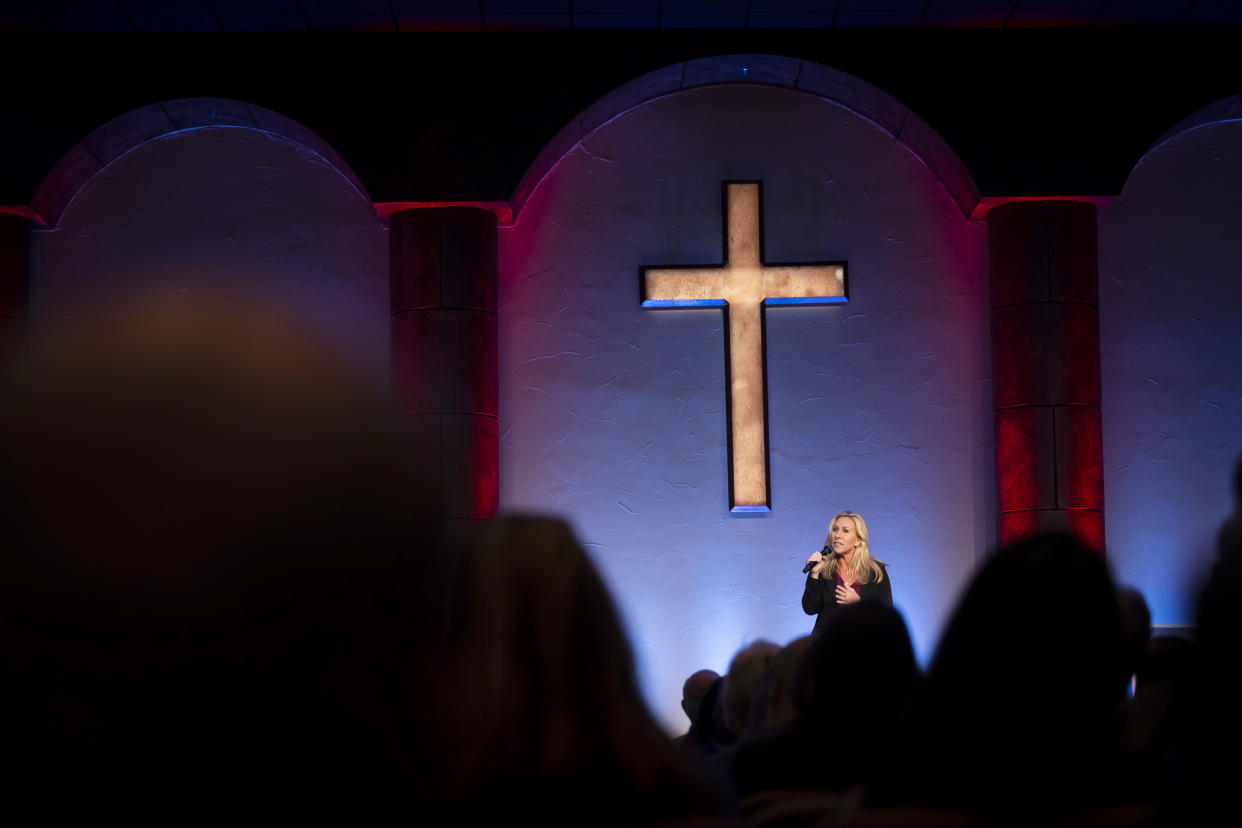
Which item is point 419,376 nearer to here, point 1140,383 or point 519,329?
point 519,329

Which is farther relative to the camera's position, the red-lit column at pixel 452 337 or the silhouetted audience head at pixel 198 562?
the red-lit column at pixel 452 337

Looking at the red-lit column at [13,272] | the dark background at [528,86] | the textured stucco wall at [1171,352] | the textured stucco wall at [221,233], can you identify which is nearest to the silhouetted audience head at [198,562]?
the dark background at [528,86]

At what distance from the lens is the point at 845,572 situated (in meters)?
5.68

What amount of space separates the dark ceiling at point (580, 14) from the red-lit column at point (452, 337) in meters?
1.00

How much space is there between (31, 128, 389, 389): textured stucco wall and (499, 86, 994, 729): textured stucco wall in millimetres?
850

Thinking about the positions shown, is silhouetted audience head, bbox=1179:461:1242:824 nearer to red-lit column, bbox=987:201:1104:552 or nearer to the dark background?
red-lit column, bbox=987:201:1104:552

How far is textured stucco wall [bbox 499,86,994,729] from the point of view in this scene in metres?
6.51

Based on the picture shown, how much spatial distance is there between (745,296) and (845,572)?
1708 mm

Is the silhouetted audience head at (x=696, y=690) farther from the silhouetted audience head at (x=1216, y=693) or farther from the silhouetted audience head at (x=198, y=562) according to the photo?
the silhouetted audience head at (x=198, y=562)

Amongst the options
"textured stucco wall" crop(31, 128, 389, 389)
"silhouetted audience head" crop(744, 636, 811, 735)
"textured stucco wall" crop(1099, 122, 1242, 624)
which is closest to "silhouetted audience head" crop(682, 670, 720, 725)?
"silhouetted audience head" crop(744, 636, 811, 735)

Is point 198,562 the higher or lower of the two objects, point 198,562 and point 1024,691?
the higher

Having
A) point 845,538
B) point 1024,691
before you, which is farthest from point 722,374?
point 1024,691

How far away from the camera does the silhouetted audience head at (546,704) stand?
3.99 feet

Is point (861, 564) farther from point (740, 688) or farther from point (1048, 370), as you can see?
point (740, 688)
